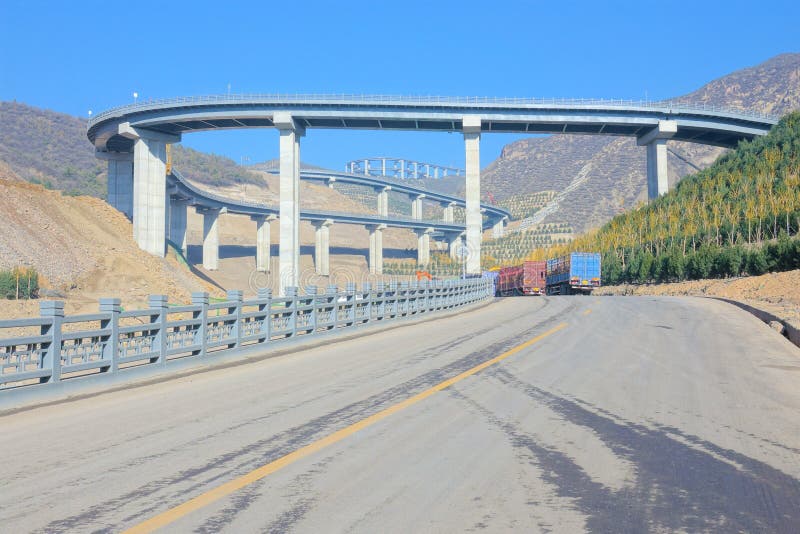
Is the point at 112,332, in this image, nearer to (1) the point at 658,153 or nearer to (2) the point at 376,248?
(1) the point at 658,153

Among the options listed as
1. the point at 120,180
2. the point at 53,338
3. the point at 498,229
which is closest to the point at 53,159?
the point at 120,180

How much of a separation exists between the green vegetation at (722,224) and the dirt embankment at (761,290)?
1451mm

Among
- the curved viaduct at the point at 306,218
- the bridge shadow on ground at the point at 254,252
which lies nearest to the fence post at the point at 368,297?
the curved viaduct at the point at 306,218

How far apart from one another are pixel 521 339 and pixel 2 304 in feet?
95.6

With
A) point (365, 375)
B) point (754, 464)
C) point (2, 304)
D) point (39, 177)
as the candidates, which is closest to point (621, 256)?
point (2, 304)

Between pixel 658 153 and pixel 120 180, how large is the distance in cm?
5681

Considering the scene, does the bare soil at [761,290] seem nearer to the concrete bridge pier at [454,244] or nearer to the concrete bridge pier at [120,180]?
the concrete bridge pier at [120,180]

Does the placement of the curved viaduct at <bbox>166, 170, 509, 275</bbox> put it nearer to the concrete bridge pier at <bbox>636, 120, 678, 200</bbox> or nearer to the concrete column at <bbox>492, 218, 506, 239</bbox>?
the concrete column at <bbox>492, 218, 506, 239</bbox>

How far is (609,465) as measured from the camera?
7211 mm

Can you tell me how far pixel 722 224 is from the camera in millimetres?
63562

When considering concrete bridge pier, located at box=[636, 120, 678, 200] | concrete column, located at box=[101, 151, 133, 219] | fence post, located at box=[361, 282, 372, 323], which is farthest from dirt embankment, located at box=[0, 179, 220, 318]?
concrete bridge pier, located at box=[636, 120, 678, 200]

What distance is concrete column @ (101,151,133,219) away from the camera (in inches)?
3246

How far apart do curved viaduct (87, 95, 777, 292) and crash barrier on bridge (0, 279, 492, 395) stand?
41.6 meters

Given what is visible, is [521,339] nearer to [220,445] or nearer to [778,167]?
[220,445]
